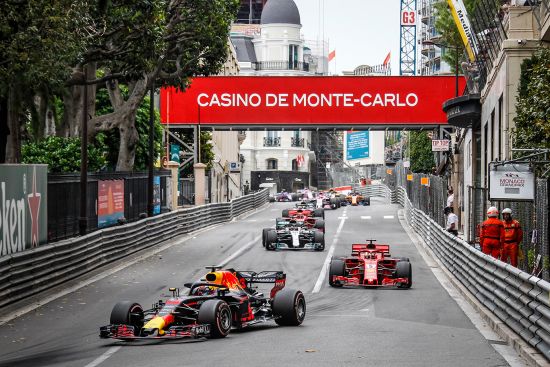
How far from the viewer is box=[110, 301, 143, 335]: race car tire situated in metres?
14.4

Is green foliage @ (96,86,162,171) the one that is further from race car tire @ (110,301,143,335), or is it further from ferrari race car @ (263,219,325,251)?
race car tire @ (110,301,143,335)

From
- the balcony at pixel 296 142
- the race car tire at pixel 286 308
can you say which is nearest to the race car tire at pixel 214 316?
the race car tire at pixel 286 308

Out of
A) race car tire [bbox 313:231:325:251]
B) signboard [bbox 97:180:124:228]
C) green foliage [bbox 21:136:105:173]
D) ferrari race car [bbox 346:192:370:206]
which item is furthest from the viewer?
ferrari race car [bbox 346:192:370:206]

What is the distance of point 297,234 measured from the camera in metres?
33.2

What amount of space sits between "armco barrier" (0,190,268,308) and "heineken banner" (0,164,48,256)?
26.6 inches

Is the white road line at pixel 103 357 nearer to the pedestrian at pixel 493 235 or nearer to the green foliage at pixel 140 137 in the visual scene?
the pedestrian at pixel 493 235

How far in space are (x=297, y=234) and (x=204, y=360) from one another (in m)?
20.5

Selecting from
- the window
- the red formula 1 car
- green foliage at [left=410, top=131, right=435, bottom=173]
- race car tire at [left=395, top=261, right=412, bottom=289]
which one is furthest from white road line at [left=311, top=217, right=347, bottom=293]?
the window

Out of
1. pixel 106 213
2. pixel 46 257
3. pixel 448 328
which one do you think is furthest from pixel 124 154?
pixel 448 328

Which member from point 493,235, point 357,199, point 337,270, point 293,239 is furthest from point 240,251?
point 357,199

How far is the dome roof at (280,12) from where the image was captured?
120 meters

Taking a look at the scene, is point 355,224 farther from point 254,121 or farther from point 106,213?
point 106,213

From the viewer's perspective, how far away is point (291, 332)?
15523 mm

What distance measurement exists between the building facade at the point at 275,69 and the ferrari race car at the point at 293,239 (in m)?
84.5
